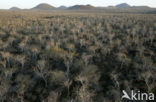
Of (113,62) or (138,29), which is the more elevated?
(138,29)

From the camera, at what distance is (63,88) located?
2400 centimetres

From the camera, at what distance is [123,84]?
24016 millimetres

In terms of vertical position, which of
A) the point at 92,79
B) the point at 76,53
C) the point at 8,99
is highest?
the point at 76,53

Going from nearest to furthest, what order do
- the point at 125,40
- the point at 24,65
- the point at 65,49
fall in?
the point at 24,65 → the point at 65,49 → the point at 125,40

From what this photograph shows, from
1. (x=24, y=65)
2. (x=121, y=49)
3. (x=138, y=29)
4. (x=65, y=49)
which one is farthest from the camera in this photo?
(x=138, y=29)

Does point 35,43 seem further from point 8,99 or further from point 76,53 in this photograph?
point 8,99

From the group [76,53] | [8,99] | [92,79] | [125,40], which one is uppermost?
[125,40]

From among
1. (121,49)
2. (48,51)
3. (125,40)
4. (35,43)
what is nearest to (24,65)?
(48,51)

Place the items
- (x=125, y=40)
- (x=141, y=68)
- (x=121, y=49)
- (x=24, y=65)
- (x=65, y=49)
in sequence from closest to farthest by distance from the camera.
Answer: (x=141, y=68) < (x=24, y=65) < (x=121, y=49) < (x=65, y=49) < (x=125, y=40)

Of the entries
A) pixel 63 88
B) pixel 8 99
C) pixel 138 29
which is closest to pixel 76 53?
pixel 63 88

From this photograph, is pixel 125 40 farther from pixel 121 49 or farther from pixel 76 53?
pixel 76 53

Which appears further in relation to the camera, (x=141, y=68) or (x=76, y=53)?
(x=76, y=53)

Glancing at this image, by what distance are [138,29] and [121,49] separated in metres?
18.5

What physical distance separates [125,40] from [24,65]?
989 inches
